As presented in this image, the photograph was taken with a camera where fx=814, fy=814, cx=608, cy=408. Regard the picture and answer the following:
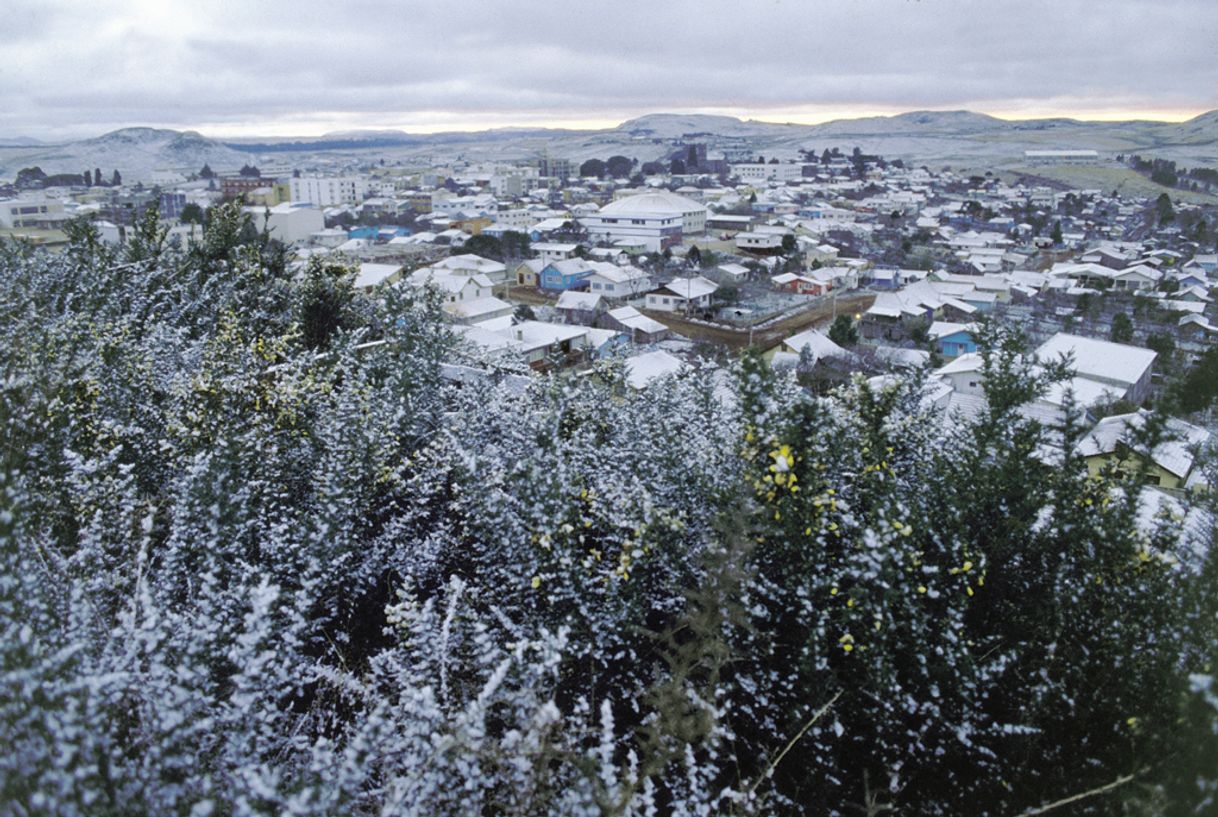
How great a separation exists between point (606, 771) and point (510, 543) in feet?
2.54

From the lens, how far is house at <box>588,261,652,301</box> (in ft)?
60.5

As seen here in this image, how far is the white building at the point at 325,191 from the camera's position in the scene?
4164 cm

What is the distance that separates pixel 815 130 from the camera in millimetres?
91562

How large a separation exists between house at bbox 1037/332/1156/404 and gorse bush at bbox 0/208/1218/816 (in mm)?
7684

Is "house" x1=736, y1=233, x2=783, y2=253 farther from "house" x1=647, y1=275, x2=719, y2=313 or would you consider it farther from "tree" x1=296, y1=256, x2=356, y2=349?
"tree" x1=296, y1=256, x2=356, y2=349

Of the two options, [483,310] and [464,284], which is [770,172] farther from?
[483,310]

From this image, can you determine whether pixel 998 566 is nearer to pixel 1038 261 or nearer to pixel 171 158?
pixel 1038 261

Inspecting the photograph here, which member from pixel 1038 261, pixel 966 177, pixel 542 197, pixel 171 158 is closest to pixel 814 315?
pixel 1038 261

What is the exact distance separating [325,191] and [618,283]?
29.6 metres

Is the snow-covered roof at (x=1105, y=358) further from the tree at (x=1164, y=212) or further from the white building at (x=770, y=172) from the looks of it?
the white building at (x=770, y=172)

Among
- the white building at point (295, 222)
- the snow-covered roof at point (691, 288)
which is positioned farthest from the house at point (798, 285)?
the white building at point (295, 222)

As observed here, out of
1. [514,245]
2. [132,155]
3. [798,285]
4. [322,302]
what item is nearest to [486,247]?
[514,245]

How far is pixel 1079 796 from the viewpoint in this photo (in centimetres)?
165

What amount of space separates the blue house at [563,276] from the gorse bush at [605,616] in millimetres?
16541
